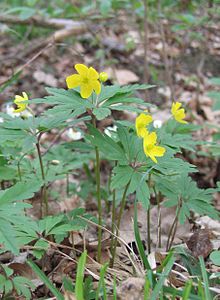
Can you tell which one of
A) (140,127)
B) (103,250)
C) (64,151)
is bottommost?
(103,250)

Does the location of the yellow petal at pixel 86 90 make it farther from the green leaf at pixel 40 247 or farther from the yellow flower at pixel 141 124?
the green leaf at pixel 40 247

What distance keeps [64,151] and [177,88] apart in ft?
6.85

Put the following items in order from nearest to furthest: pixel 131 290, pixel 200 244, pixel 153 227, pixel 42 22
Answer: pixel 131 290 < pixel 200 244 < pixel 153 227 < pixel 42 22

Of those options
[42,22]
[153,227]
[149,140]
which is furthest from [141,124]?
[42,22]

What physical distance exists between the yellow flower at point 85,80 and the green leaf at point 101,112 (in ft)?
0.18

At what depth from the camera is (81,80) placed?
153cm

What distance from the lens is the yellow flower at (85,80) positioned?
1515mm

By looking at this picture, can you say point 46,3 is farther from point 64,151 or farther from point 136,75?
point 64,151

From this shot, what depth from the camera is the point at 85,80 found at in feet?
5.00

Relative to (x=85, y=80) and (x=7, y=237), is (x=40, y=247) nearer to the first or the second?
(x=7, y=237)

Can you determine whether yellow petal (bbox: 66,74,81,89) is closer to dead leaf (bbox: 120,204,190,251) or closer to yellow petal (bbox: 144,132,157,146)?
yellow petal (bbox: 144,132,157,146)

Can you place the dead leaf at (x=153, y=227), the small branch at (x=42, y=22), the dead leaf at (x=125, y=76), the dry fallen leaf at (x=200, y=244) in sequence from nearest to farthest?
the dry fallen leaf at (x=200, y=244) < the dead leaf at (x=153, y=227) < the dead leaf at (x=125, y=76) < the small branch at (x=42, y=22)

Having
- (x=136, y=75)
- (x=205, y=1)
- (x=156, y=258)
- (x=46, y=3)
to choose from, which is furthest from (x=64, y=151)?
(x=46, y=3)

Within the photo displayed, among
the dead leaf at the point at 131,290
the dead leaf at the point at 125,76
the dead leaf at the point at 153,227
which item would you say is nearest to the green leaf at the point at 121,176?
the dead leaf at the point at 131,290
